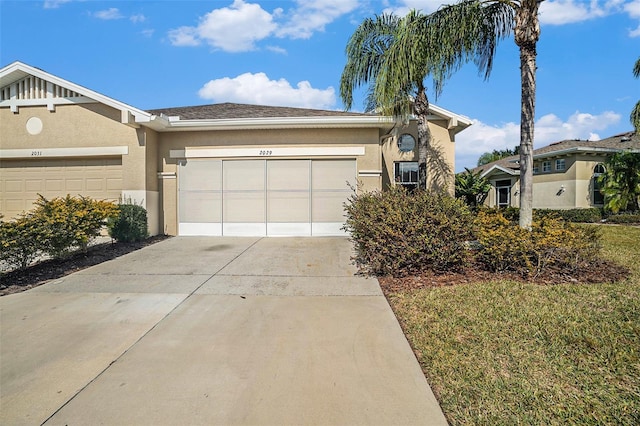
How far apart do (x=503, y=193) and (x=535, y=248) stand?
20662 millimetres

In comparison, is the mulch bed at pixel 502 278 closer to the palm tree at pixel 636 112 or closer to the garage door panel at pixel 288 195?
the garage door panel at pixel 288 195

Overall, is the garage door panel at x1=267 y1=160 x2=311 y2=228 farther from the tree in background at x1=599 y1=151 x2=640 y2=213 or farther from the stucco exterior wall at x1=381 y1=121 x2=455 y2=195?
the tree in background at x1=599 y1=151 x2=640 y2=213

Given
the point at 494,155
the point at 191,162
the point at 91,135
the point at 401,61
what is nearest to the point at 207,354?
the point at 401,61

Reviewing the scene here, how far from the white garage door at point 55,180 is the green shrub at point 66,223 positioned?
282 cm

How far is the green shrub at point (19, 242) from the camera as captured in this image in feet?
19.3

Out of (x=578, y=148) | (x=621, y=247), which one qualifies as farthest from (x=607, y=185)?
(x=621, y=247)

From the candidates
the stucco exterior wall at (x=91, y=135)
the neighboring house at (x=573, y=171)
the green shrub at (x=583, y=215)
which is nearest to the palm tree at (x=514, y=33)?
the stucco exterior wall at (x=91, y=135)

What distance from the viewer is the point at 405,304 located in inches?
188

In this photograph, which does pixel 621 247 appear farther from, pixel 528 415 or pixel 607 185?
pixel 607 185

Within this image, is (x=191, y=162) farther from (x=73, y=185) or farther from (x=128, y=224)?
Result: (x=73, y=185)

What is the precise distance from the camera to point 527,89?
694 cm

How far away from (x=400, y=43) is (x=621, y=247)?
7.76 meters

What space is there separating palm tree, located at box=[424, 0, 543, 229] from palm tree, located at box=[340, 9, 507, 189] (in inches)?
4.3

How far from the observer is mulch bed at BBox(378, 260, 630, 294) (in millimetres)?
5602
